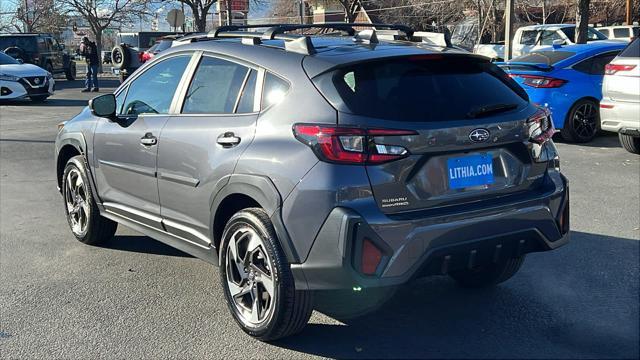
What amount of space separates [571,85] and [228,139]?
310 inches

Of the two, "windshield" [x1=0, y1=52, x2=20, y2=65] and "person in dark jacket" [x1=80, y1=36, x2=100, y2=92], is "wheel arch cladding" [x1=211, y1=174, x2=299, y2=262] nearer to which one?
"windshield" [x1=0, y1=52, x2=20, y2=65]

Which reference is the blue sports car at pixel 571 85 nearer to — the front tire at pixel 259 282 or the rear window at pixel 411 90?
the rear window at pixel 411 90

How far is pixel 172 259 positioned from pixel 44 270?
982mm

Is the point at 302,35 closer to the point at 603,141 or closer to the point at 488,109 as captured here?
the point at 488,109

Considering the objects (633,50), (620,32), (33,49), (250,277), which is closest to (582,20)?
(633,50)

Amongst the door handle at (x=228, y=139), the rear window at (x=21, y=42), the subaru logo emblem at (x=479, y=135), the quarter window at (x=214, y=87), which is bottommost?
the door handle at (x=228, y=139)

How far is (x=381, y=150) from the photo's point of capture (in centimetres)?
336

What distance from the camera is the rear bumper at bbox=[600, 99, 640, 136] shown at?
8531mm

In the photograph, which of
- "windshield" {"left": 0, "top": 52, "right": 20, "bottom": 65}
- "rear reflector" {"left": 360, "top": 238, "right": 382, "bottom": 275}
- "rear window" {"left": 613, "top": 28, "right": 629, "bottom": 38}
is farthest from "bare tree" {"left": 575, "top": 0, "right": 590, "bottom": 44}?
"windshield" {"left": 0, "top": 52, "right": 20, "bottom": 65}

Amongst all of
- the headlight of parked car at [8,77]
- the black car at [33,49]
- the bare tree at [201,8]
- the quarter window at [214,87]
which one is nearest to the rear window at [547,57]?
the quarter window at [214,87]

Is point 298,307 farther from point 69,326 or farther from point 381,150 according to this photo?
point 69,326

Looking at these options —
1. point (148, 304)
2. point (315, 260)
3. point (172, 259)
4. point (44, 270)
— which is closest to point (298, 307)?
point (315, 260)

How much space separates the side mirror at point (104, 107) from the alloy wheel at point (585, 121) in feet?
25.2

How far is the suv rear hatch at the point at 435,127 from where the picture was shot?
3385 millimetres
